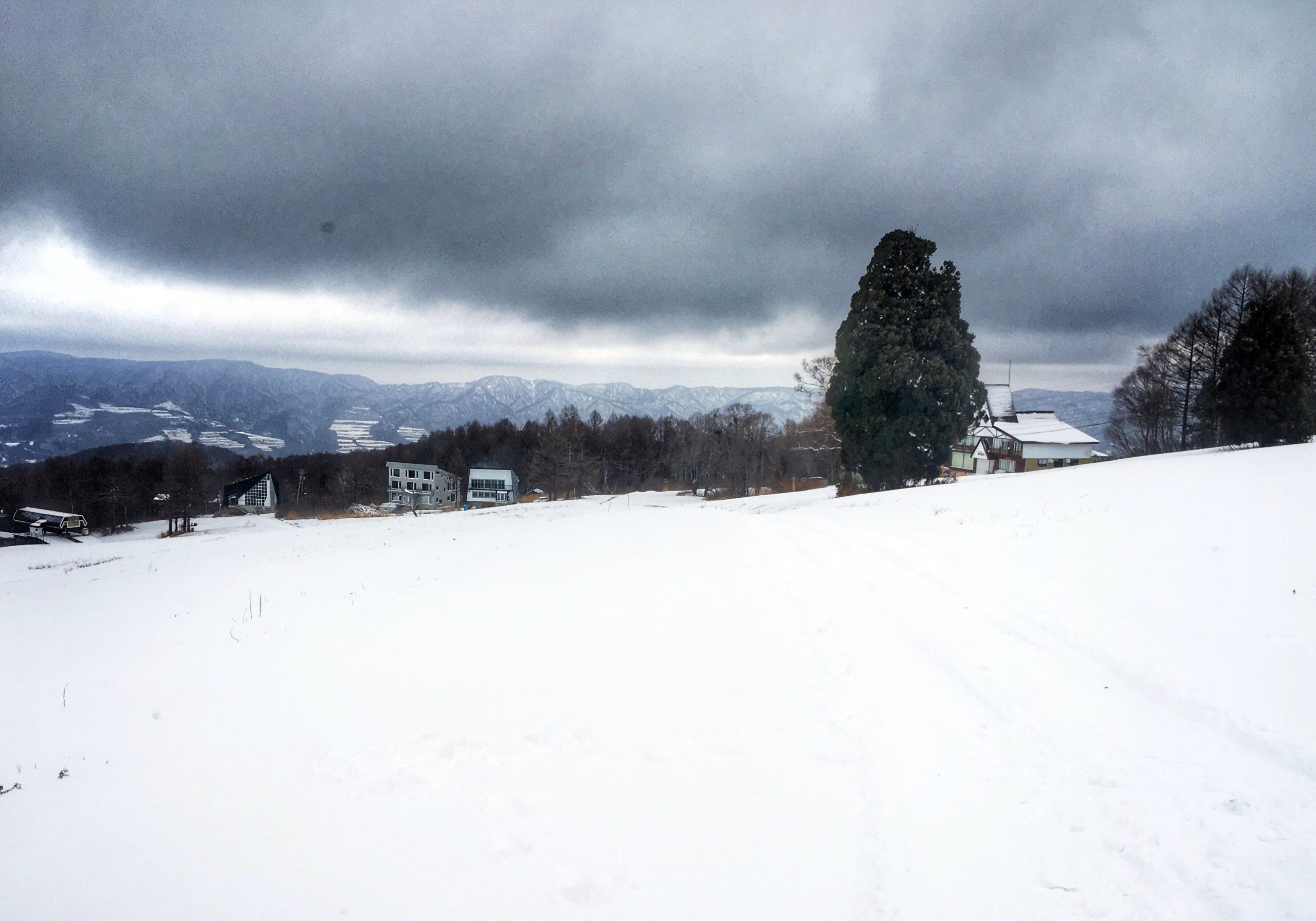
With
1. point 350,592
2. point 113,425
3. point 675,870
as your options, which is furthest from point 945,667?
point 113,425

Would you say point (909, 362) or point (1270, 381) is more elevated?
point (909, 362)

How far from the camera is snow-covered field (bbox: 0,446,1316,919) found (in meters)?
3.28

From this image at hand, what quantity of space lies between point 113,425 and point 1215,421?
26748 cm

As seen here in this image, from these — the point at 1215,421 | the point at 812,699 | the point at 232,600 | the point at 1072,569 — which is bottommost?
the point at 232,600

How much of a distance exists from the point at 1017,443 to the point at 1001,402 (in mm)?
6384

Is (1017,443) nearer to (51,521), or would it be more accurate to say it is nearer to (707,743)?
(707,743)

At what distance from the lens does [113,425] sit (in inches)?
7392

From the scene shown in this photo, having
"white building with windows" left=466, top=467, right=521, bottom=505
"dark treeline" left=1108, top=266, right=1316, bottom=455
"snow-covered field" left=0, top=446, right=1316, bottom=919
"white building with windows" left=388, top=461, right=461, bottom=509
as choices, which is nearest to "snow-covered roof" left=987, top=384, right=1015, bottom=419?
"dark treeline" left=1108, top=266, right=1316, bottom=455

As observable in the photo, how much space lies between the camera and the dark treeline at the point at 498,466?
5006 cm

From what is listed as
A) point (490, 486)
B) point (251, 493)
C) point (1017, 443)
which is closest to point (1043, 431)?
point (1017, 443)

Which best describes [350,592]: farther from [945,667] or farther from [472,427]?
[472,427]

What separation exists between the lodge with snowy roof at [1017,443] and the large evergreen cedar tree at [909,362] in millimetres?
20904

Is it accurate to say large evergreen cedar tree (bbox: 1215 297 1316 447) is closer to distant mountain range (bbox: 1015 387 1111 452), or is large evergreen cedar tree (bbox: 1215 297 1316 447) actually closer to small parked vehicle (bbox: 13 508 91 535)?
distant mountain range (bbox: 1015 387 1111 452)

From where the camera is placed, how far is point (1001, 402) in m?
51.1
